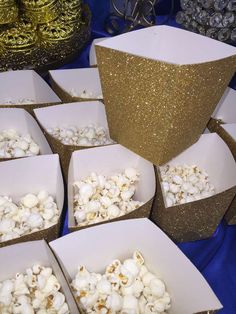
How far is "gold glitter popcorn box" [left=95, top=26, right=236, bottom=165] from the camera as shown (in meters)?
0.67

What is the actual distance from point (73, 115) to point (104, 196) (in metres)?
0.33

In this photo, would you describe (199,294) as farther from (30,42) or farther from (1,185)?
(30,42)

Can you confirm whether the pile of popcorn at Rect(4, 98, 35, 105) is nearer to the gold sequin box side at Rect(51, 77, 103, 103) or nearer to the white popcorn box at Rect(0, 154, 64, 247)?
the gold sequin box side at Rect(51, 77, 103, 103)

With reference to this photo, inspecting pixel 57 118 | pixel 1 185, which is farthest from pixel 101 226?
pixel 57 118

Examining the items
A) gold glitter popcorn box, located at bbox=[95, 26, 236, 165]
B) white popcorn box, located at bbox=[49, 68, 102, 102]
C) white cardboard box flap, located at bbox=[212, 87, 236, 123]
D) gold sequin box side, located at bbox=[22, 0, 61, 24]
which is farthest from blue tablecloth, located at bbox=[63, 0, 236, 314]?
gold sequin box side, located at bbox=[22, 0, 61, 24]

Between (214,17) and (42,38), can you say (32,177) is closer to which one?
(42,38)

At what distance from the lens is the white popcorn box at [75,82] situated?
116cm

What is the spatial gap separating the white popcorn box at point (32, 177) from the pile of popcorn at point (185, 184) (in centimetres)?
26

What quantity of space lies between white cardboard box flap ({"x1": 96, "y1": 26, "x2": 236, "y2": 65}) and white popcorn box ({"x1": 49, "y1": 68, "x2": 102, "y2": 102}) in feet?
1.19

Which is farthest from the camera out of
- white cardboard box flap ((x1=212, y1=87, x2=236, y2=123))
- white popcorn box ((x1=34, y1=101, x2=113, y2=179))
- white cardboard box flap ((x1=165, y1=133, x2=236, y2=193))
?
white cardboard box flap ((x1=212, y1=87, x2=236, y2=123))

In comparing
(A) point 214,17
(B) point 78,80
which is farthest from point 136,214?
(A) point 214,17

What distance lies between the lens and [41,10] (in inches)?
48.1

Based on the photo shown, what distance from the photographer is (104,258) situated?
0.75 metres

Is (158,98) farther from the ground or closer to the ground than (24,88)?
farther from the ground
